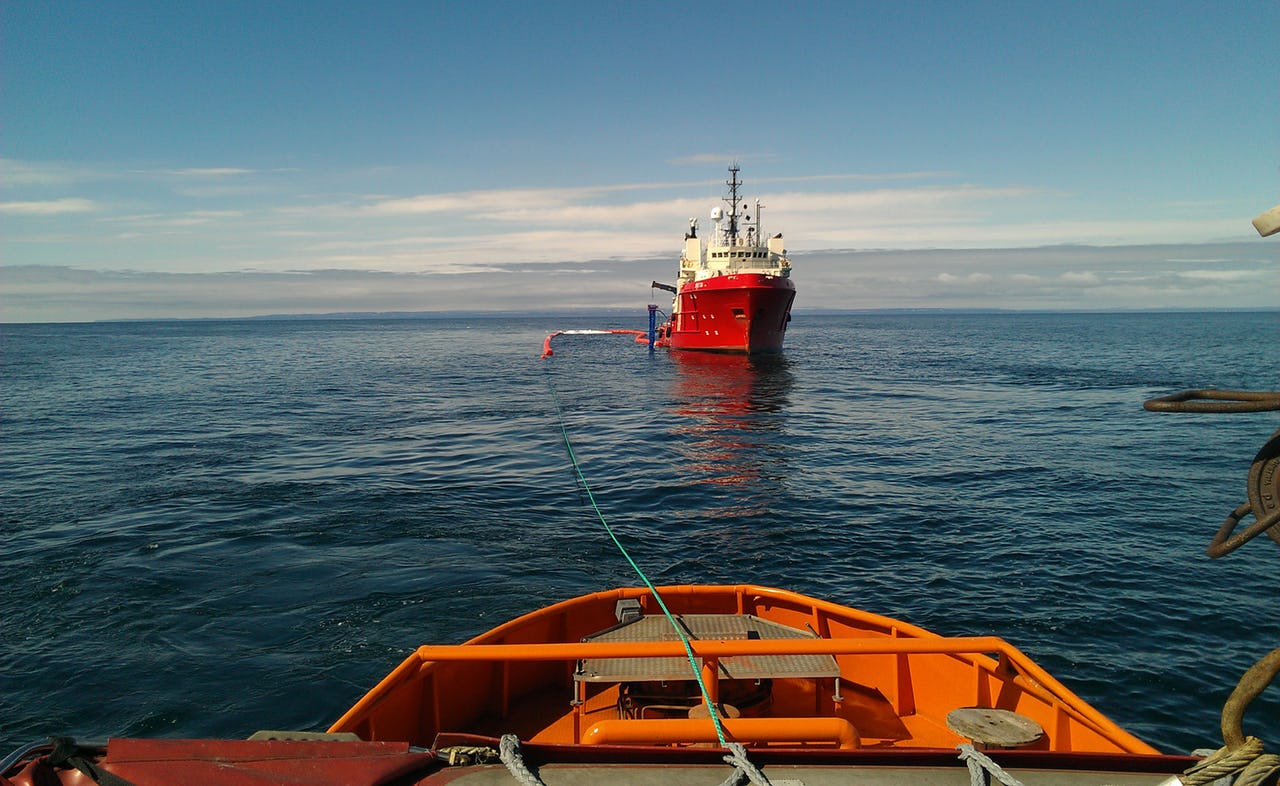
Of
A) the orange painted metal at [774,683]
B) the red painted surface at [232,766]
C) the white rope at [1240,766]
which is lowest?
the orange painted metal at [774,683]

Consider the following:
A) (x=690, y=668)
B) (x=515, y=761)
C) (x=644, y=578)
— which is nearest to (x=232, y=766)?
(x=515, y=761)

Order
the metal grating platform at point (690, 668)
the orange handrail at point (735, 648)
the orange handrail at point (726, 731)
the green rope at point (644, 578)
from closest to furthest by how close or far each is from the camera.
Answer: the green rope at point (644, 578) < the orange handrail at point (726, 731) < the orange handrail at point (735, 648) < the metal grating platform at point (690, 668)

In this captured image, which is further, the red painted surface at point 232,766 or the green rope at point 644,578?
the green rope at point 644,578

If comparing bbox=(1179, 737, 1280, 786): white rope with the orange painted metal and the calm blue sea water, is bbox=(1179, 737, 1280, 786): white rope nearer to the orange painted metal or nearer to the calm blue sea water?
the orange painted metal

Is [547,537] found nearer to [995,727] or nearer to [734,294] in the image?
[995,727]

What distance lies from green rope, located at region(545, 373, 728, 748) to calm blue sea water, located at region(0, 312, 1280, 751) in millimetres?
504

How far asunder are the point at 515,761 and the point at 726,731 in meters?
2.07

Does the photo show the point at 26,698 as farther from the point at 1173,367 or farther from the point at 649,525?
the point at 1173,367

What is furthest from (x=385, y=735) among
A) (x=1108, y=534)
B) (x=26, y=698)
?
(x=1108, y=534)

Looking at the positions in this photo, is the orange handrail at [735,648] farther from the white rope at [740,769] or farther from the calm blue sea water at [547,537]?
the calm blue sea water at [547,537]

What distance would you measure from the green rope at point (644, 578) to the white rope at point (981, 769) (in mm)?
1075

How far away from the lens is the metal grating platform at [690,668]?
5.81 meters

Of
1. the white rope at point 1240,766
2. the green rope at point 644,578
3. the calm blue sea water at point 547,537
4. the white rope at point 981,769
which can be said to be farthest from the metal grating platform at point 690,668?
the calm blue sea water at point 547,537

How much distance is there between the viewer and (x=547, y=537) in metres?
15.3
